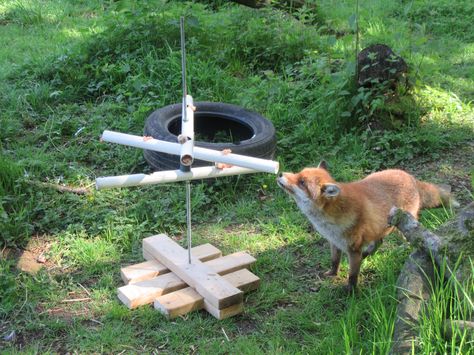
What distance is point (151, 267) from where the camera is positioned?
15.0 feet

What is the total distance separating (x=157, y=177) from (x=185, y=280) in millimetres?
906

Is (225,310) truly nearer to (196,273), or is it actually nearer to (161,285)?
(196,273)

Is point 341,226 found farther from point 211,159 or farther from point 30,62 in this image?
point 30,62

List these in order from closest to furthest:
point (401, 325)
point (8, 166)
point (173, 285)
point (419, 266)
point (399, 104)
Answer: point (401, 325)
point (419, 266)
point (173, 285)
point (8, 166)
point (399, 104)

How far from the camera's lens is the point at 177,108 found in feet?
21.1

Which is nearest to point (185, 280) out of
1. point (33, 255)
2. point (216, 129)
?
point (33, 255)

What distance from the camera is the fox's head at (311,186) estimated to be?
411 centimetres

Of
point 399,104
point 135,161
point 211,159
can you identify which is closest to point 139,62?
point 135,161

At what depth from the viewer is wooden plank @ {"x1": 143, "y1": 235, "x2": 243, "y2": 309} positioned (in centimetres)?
408

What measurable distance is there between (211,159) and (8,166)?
2.38m

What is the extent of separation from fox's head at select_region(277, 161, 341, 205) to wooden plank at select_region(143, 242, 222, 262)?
2.86 ft

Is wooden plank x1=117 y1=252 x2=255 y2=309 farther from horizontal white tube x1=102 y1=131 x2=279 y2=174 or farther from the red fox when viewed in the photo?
horizontal white tube x1=102 y1=131 x2=279 y2=174

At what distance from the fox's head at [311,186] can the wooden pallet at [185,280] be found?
28.5 inches

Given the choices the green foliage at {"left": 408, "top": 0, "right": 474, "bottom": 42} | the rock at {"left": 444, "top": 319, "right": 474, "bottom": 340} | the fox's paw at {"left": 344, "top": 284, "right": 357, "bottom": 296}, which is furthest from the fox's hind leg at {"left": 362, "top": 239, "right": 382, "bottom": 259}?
the green foliage at {"left": 408, "top": 0, "right": 474, "bottom": 42}
